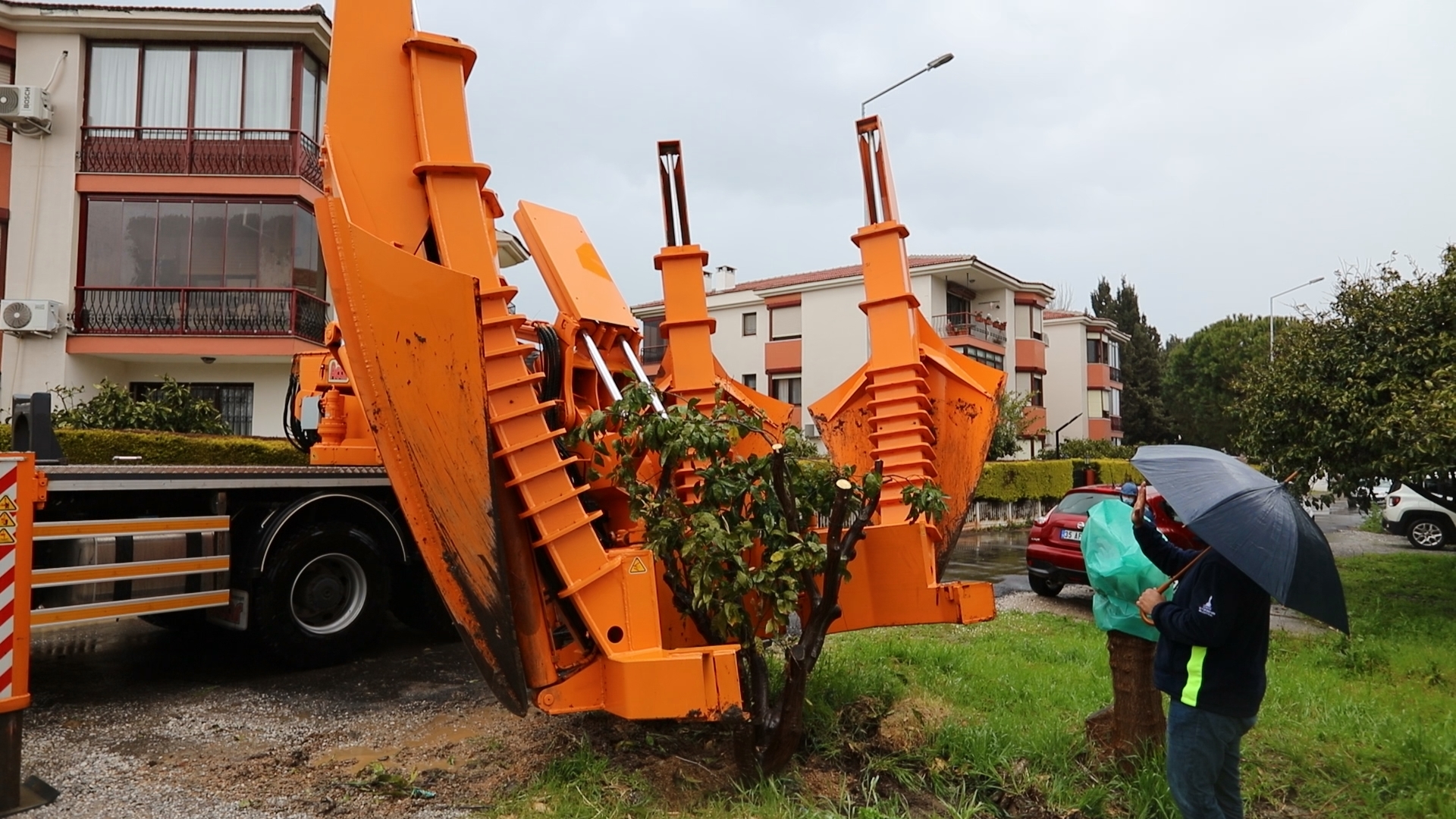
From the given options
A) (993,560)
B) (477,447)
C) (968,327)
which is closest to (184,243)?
(993,560)

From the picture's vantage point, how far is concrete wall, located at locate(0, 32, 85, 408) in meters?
16.7

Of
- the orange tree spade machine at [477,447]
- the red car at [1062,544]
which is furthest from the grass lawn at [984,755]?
the red car at [1062,544]

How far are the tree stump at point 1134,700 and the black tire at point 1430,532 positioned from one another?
18.8 meters

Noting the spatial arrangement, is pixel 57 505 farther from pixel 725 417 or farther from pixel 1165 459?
pixel 1165 459

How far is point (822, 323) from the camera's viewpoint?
111ft

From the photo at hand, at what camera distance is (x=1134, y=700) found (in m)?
4.38

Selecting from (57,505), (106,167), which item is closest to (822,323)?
(106,167)

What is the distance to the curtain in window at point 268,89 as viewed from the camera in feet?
57.8

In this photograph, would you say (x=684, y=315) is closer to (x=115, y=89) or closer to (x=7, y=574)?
(x=7, y=574)

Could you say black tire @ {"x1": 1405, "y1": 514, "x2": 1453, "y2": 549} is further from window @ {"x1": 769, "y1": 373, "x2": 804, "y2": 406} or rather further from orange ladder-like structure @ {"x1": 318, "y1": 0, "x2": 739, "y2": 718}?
orange ladder-like structure @ {"x1": 318, "y1": 0, "x2": 739, "y2": 718}

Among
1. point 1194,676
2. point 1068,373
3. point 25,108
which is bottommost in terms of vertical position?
point 1194,676

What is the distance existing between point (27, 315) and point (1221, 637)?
767 inches

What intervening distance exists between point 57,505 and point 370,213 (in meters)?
3.38

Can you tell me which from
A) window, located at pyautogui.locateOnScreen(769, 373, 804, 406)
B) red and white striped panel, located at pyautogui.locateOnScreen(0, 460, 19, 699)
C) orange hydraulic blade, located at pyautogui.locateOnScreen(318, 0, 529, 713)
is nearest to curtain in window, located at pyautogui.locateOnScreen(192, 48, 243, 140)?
red and white striped panel, located at pyautogui.locateOnScreen(0, 460, 19, 699)
